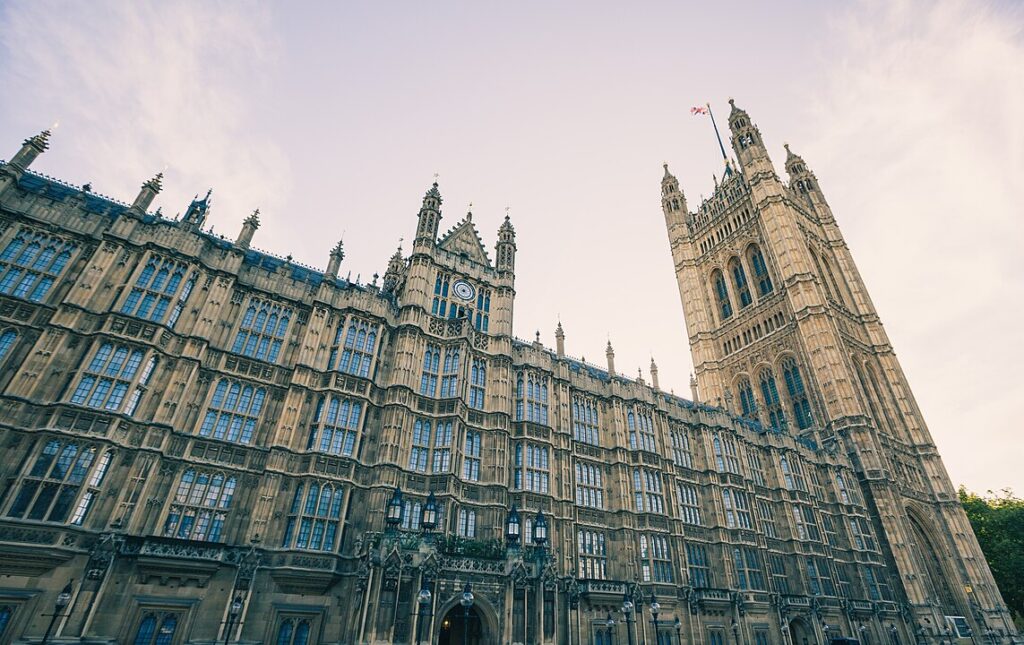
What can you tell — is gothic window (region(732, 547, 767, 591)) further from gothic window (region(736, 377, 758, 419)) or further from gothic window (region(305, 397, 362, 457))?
gothic window (region(736, 377, 758, 419))

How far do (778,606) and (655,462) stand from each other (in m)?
14.7

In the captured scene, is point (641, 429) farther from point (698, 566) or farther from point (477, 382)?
point (477, 382)

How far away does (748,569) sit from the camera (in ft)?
126

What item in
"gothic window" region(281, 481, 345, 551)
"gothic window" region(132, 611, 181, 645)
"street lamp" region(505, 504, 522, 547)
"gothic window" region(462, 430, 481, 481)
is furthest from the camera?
"gothic window" region(462, 430, 481, 481)

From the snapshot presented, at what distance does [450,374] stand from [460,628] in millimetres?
14321

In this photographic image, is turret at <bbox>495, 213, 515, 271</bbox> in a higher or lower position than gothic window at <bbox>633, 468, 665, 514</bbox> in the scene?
higher

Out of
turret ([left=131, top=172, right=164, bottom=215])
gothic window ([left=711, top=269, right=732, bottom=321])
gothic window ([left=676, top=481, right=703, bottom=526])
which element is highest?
gothic window ([left=711, top=269, right=732, bottom=321])

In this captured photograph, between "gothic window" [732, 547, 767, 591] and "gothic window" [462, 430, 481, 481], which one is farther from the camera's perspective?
"gothic window" [732, 547, 767, 591]

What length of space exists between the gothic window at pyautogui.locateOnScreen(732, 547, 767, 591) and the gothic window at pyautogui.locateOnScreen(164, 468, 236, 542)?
35095 mm

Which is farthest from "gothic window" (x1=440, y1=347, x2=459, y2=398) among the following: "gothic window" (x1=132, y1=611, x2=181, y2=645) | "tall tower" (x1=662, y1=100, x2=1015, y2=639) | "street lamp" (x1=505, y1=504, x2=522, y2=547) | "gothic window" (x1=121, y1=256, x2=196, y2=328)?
"tall tower" (x1=662, y1=100, x2=1015, y2=639)

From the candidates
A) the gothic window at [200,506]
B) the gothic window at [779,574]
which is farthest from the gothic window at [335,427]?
the gothic window at [779,574]

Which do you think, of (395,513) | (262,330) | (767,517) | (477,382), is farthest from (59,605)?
(767,517)

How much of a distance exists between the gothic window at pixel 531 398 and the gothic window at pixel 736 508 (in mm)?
18008

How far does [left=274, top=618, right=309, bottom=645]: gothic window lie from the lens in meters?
21.5
